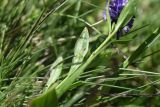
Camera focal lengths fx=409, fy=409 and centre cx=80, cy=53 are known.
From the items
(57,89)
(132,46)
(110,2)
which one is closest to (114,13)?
(110,2)

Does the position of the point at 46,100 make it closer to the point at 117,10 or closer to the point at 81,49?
the point at 81,49

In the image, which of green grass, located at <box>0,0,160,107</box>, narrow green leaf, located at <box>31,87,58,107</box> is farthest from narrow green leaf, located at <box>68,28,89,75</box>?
narrow green leaf, located at <box>31,87,58,107</box>

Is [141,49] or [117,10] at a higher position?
[117,10]

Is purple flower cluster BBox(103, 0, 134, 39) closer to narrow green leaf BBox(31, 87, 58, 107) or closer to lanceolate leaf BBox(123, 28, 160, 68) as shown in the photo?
lanceolate leaf BBox(123, 28, 160, 68)

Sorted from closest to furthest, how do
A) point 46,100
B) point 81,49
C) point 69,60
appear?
1. point 46,100
2. point 81,49
3. point 69,60

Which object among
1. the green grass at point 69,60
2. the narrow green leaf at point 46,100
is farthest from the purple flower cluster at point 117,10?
the narrow green leaf at point 46,100

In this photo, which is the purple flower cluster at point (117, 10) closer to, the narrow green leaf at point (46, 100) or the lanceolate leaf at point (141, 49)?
the lanceolate leaf at point (141, 49)

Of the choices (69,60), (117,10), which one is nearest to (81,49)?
(117,10)

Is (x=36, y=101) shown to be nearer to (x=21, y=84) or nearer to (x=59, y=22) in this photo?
(x=21, y=84)
